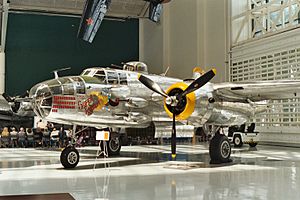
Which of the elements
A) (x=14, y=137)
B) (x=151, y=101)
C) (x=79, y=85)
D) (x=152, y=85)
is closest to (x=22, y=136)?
(x=14, y=137)

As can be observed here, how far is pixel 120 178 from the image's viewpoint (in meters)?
8.50

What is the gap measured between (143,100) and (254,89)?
10.6ft

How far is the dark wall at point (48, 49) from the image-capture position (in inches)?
988

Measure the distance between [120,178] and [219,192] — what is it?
2.58 metres

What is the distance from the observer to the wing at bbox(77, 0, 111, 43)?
59.6 feet

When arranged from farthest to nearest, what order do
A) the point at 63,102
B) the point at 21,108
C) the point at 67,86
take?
1. the point at 21,108
2. the point at 67,86
3. the point at 63,102

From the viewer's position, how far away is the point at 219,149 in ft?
37.0

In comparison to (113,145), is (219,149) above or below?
above

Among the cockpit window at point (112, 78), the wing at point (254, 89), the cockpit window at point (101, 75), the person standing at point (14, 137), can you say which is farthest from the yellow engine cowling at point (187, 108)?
the person standing at point (14, 137)

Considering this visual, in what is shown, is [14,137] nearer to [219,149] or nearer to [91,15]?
[91,15]

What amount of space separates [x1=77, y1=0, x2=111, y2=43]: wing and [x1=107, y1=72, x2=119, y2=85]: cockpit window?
8011 millimetres

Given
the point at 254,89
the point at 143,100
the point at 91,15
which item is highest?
the point at 91,15

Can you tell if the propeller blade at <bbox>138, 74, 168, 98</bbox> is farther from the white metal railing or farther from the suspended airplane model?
the white metal railing

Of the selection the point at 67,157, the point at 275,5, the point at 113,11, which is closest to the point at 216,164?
the point at 67,157
